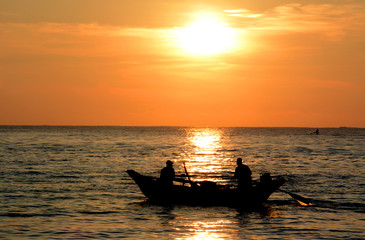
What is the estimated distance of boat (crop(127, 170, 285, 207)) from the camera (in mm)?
27312

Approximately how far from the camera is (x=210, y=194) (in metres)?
27.3

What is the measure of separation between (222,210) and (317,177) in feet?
62.0

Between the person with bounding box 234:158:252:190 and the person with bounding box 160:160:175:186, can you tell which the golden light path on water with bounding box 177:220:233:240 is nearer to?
the person with bounding box 234:158:252:190

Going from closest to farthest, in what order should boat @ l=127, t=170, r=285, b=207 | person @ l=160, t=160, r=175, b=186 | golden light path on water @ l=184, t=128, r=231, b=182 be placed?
boat @ l=127, t=170, r=285, b=207, person @ l=160, t=160, r=175, b=186, golden light path on water @ l=184, t=128, r=231, b=182

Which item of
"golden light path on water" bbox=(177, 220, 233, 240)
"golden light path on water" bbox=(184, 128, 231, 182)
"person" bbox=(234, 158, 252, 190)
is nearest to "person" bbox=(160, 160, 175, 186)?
"golden light path on water" bbox=(184, 128, 231, 182)

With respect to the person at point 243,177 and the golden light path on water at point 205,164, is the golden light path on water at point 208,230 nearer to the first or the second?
the golden light path on water at point 205,164

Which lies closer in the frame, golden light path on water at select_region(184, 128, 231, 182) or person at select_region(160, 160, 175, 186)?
person at select_region(160, 160, 175, 186)

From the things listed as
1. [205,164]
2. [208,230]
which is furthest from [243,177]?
[205,164]

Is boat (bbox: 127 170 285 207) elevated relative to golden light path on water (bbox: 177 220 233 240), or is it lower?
elevated

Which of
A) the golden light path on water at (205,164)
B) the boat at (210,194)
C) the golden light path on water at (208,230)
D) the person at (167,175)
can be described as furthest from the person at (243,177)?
the golden light path on water at (208,230)

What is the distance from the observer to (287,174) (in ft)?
151

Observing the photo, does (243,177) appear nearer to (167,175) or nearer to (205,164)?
(167,175)

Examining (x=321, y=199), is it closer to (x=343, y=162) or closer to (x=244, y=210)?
(x=244, y=210)

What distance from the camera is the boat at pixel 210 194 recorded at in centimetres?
2731
